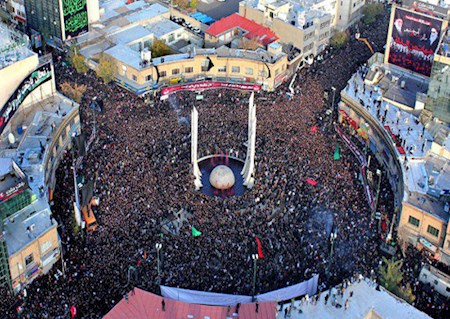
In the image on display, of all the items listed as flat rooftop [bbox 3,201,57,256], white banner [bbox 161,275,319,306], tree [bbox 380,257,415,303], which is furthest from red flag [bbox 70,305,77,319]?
tree [bbox 380,257,415,303]

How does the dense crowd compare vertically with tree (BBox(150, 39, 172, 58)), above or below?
below

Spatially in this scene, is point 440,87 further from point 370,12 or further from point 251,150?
point 370,12

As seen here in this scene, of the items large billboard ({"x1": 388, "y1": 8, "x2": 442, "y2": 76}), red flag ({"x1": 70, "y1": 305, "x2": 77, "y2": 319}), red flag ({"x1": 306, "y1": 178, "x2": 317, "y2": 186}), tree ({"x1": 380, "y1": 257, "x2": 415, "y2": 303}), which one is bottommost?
red flag ({"x1": 70, "y1": 305, "x2": 77, "y2": 319})

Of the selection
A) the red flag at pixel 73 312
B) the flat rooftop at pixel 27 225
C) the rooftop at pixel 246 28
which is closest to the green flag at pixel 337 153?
the rooftop at pixel 246 28

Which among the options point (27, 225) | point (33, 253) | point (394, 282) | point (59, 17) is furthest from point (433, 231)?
point (59, 17)

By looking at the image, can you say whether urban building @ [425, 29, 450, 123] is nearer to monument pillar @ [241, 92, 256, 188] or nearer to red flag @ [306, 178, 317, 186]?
red flag @ [306, 178, 317, 186]

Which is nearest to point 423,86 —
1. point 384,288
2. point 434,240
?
point 434,240
